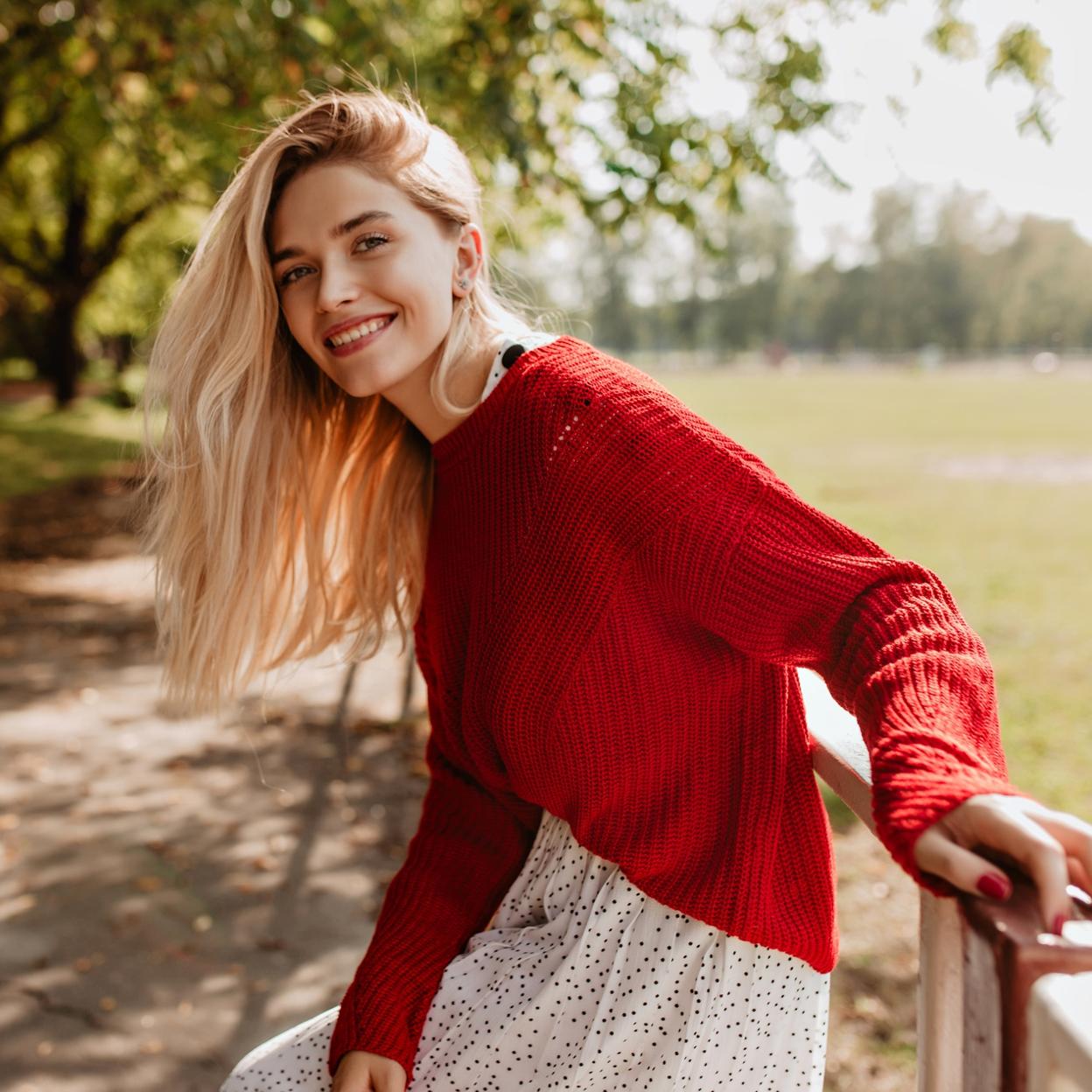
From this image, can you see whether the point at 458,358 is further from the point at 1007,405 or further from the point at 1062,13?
the point at 1007,405

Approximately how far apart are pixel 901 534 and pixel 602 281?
75.3 metres

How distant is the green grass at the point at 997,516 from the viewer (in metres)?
6.68

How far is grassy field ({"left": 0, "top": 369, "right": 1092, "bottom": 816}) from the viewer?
22.8 ft

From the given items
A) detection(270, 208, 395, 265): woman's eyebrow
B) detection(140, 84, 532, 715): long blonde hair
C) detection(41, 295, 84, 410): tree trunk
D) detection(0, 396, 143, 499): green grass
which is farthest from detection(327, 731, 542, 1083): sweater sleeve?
detection(41, 295, 84, 410): tree trunk

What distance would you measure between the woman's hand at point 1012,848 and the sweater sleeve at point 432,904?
104cm

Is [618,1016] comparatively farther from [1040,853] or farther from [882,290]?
[882,290]

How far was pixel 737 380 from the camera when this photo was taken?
58.7 meters

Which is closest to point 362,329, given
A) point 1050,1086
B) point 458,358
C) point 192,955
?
point 458,358

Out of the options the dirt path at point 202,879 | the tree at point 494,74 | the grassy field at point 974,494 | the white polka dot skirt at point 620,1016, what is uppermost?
the tree at point 494,74

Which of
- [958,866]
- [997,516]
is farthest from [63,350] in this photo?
[958,866]

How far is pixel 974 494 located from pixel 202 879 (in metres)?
14.5

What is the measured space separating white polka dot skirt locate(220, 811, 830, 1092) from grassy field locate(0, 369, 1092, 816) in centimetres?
157

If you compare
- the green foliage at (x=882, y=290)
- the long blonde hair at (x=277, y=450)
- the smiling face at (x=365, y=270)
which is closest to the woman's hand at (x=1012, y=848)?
the long blonde hair at (x=277, y=450)

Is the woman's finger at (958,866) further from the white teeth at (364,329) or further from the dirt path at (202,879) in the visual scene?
the dirt path at (202,879)
